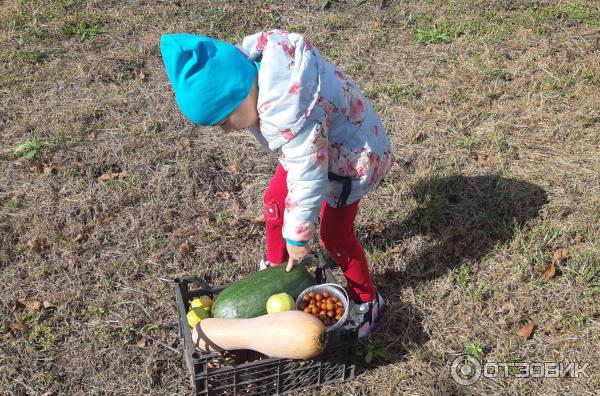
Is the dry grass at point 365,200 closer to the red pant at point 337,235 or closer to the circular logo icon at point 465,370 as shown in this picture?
the circular logo icon at point 465,370

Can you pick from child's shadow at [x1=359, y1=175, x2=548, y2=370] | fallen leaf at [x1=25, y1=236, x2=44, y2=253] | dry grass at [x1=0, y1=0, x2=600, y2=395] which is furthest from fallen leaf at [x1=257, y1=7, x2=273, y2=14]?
fallen leaf at [x1=25, y1=236, x2=44, y2=253]

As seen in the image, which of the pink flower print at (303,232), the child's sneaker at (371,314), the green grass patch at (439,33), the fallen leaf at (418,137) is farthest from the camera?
the green grass patch at (439,33)

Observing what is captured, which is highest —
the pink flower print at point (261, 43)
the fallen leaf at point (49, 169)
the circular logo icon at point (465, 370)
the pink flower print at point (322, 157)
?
the pink flower print at point (261, 43)

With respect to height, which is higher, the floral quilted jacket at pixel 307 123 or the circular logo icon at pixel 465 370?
the floral quilted jacket at pixel 307 123

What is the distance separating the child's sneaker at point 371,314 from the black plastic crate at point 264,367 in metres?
0.13

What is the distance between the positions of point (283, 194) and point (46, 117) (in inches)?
125

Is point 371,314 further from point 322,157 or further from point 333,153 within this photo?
point 322,157

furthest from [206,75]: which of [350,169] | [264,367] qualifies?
[264,367]

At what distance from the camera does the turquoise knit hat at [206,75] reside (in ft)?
8.47

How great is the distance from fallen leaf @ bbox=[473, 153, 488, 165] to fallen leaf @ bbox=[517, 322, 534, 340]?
5.47 feet

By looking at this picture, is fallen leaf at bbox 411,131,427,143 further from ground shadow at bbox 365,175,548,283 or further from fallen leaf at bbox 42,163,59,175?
fallen leaf at bbox 42,163,59,175

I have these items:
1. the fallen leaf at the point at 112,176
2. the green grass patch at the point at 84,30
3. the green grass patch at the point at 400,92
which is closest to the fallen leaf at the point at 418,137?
the green grass patch at the point at 400,92

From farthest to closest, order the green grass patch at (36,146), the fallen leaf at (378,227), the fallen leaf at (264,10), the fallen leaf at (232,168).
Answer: the fallen leaf at (264,10), the green grass patch at (36,146), the fallen leaf at (232,168), the fallen leaf at (378,227)

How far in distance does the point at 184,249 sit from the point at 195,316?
111 centimetres
